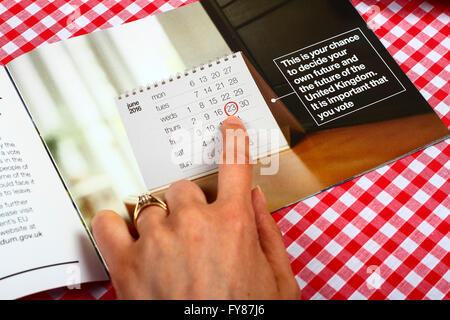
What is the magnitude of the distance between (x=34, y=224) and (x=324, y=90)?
19.8 inches

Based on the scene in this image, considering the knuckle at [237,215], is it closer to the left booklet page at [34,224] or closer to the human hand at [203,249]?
the human hand at [203,249]

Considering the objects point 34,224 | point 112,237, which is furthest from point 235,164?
point 34,224

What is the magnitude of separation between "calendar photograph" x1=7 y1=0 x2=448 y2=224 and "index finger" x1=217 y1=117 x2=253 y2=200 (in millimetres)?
37

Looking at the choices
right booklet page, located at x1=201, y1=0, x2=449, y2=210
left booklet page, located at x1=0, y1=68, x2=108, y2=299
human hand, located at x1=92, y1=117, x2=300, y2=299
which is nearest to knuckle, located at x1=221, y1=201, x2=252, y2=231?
human hand, located at x1=92, y1=117, x2=300, y2=299

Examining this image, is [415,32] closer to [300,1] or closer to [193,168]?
[300,1]

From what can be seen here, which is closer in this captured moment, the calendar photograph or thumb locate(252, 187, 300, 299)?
thumb locate(252, 187, 300, 299)

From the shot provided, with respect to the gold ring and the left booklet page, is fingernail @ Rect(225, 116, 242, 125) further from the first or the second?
the left booklet page

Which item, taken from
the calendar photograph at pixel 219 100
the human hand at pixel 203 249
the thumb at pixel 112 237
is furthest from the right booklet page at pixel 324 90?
the thumb at pixel 112 237

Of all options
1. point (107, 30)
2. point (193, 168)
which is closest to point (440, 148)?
point (193, 168)

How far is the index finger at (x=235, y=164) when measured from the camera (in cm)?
58

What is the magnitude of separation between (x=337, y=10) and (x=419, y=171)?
35 centimetres

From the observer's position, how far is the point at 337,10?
32.6 inches

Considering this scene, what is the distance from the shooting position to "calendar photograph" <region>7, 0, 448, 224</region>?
685mm

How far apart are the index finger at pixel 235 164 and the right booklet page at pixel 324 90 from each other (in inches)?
2.6
